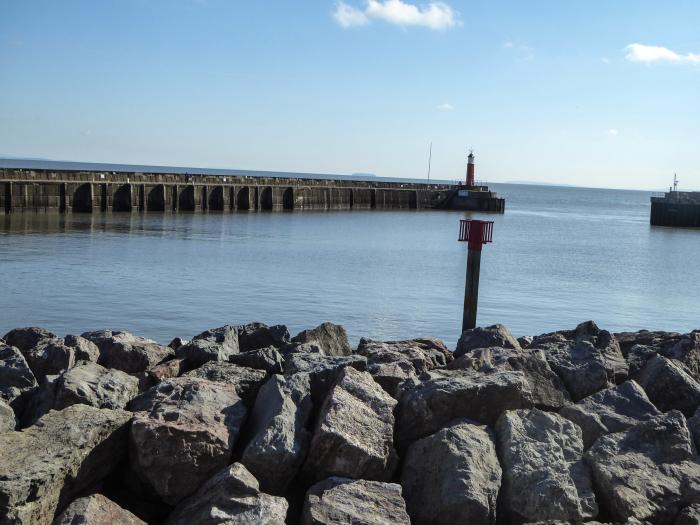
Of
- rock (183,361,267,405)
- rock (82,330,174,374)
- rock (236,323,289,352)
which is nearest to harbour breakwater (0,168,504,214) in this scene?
rock (236,323,289,352)

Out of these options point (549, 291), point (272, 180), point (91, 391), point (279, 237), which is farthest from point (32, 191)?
point (91, 391)

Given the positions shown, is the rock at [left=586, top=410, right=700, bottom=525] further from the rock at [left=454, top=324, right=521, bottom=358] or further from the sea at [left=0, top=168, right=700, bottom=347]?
the sea at [left=0, top=168, right=700, bottom=347]

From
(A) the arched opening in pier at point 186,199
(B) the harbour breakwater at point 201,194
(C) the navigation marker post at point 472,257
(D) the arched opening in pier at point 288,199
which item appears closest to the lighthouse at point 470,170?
(B) the harbour breakwater at point 201,194

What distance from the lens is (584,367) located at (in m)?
6.97

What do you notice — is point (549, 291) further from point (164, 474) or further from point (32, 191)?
point (32, 191)

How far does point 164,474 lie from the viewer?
16.4 feet

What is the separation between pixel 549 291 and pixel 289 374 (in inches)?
715

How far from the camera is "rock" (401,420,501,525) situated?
16.0 feet

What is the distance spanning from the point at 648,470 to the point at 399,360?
2.75 metres

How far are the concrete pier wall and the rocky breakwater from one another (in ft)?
121

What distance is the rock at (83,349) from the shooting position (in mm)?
7629

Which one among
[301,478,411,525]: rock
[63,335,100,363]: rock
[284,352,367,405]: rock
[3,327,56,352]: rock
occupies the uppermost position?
[284,352,367,405]: rock

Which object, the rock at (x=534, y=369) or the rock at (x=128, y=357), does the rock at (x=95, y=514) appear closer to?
the rock at (x=128, y=357)

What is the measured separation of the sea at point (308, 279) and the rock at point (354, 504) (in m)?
9.59
